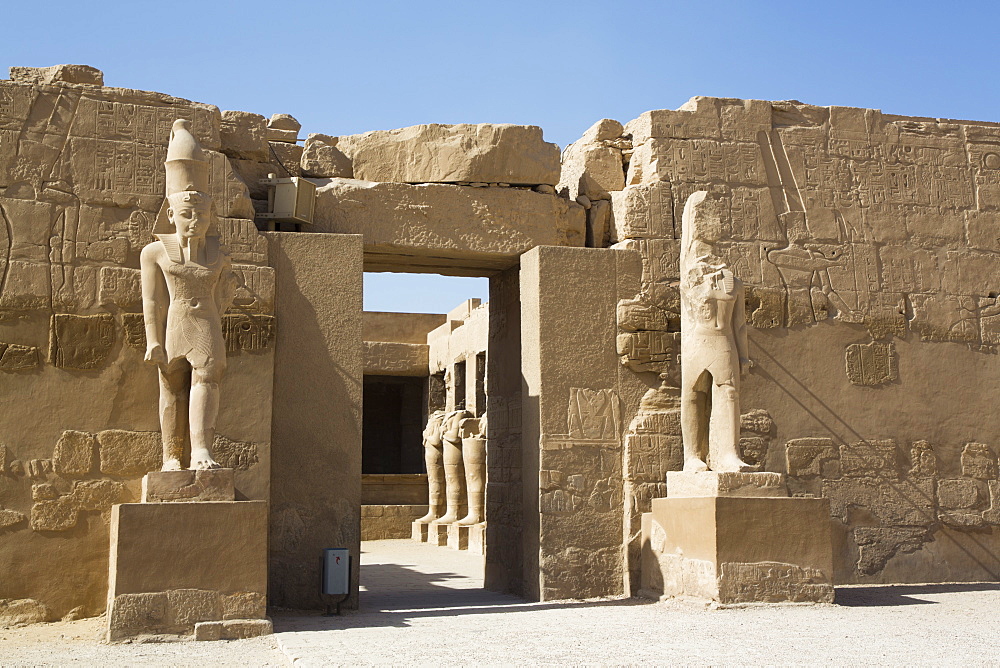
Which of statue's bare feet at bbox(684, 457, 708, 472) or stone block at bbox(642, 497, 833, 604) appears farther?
statue's bare feet at bbox(684, 457, 708, 472)

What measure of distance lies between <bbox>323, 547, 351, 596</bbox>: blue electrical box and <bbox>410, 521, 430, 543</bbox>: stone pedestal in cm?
787

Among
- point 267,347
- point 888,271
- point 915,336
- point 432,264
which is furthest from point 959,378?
point 267,347

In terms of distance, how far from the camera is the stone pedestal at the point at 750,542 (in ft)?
21.3

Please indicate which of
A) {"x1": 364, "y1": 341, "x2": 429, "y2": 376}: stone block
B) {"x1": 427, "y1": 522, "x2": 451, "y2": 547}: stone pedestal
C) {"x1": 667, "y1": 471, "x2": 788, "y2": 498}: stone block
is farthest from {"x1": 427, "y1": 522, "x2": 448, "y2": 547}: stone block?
{"x1": 667, "y1": 471, "x2": 788, "y2": 498}: stone block

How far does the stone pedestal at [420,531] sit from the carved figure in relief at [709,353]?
8198 mm

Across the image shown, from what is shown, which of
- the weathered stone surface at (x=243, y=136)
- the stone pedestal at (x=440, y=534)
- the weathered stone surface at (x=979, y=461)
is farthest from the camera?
the stone pedestal at (x=440, y=534)

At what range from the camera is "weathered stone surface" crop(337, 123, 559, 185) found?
796cm

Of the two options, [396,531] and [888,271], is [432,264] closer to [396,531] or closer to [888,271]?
[888,271]

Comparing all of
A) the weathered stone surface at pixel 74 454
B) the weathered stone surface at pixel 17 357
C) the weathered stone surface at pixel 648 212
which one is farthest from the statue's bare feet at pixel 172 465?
the weathered stone surface at pixel 648 212

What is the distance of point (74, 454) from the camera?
6.77 m

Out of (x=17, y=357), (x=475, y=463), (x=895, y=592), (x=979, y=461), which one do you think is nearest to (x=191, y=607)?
(x=17, y=357)

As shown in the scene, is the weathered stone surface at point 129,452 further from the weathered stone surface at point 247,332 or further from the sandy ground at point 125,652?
the sandy ground at point 125,652

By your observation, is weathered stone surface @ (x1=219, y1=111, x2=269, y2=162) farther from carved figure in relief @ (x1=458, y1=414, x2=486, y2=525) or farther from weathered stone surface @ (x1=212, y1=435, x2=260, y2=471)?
carved figure in relief @ (x1=458, y1=414, x2=486, y2=525)

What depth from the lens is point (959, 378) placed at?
330 inches
